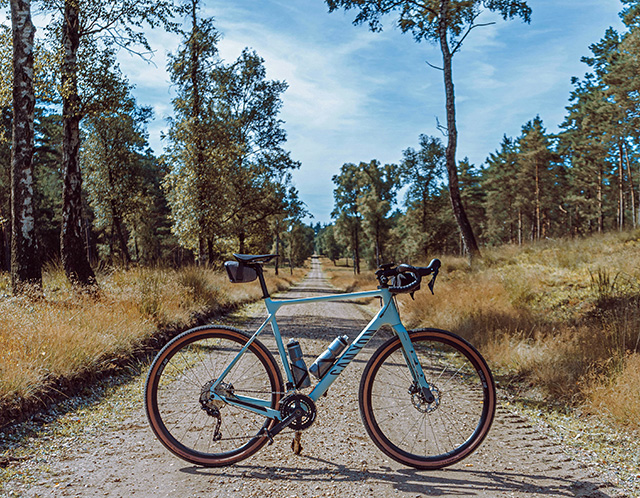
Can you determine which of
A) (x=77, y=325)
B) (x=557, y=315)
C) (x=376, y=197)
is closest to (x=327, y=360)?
(x=77, y=325)

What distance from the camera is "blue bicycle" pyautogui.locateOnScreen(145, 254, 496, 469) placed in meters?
3.09

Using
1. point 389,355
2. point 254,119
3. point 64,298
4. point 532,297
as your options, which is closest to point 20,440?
point 389,355

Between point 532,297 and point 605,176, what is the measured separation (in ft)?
126

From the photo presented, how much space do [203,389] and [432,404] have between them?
5.62 feet

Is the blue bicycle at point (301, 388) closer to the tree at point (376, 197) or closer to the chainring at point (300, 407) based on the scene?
the chainring at point (300, 407)

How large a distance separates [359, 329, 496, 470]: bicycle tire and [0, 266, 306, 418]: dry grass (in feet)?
10.2

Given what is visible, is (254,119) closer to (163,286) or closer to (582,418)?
(163,286)

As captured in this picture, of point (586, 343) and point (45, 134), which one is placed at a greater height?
point (45, 134)

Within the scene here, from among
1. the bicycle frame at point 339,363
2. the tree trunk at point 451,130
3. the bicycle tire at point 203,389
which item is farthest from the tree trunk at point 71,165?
the tree trunk at point 451,130

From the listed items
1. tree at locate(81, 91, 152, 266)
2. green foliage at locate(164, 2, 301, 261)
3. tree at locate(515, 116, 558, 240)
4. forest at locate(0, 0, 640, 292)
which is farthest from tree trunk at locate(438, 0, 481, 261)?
tree at locate(515, 116, 558, 240)

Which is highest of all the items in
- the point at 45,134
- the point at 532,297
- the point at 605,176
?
the point at 45,134

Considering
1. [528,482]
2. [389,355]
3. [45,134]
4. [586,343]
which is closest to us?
[528,482]

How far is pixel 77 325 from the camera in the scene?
5621mm

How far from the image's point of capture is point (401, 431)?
3330 millimetres
